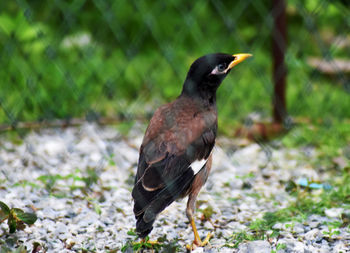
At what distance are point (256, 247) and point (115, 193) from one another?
1.22m

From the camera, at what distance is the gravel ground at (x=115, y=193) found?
309 cm

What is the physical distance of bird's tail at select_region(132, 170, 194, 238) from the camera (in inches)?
113

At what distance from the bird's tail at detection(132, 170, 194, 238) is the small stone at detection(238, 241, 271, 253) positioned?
1.38 feet

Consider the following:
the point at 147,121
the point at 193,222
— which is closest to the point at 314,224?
the point at 193,222

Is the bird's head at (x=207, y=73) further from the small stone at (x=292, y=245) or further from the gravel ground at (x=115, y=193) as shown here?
the small stone at (x=292, y=245)

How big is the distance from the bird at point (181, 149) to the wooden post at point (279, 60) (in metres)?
1.53

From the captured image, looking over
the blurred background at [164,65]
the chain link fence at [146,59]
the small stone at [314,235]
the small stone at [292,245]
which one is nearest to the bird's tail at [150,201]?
the small stone at [292,245]

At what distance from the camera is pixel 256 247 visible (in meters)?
2.92

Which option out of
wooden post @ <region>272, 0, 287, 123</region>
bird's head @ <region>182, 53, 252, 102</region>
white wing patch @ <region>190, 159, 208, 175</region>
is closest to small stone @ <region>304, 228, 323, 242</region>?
white wing patch @ <region>190, 159, 208, 175</region>

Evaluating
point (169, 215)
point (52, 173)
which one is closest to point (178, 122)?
point (169, 215)

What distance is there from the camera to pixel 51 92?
5773mm

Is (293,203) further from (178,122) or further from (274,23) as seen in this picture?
(274,23)

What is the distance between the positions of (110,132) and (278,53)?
1.58m

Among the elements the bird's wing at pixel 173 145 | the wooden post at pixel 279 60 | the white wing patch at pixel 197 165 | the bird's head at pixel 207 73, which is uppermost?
the wooden post at pixel 279 60
